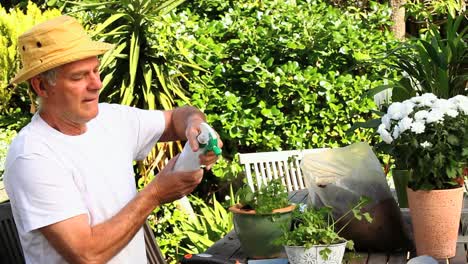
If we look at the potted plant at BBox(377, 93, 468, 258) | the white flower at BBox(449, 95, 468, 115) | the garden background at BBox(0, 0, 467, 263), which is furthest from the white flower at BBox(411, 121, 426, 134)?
the garden background at BBox(0, 0, 467, 263)

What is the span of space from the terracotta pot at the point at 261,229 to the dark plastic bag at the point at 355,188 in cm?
12

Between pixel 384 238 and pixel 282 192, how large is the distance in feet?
1.20

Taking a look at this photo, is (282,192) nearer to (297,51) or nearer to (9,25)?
(297,51)

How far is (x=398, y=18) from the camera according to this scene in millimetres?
6449

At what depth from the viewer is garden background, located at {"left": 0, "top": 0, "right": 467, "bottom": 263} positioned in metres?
5.50

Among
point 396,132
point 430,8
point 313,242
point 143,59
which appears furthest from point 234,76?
point 313,242

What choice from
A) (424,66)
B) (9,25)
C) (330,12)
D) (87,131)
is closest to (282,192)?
(87,131)

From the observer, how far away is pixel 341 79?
5.54 m

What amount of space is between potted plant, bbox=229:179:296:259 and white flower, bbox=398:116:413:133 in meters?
0.42

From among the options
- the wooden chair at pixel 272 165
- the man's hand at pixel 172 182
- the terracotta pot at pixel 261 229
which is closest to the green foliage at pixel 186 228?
the wooden chair at pixel 272 165

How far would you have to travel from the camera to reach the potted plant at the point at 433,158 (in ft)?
7.55

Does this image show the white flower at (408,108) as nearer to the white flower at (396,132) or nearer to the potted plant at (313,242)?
the white flower at (396,132)

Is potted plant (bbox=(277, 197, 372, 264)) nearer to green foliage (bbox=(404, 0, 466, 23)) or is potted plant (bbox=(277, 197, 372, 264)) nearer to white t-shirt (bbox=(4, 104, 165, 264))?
white t-shirt (bbox=(4, 104, 165, 264))

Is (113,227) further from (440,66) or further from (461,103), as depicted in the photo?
(440,66)
